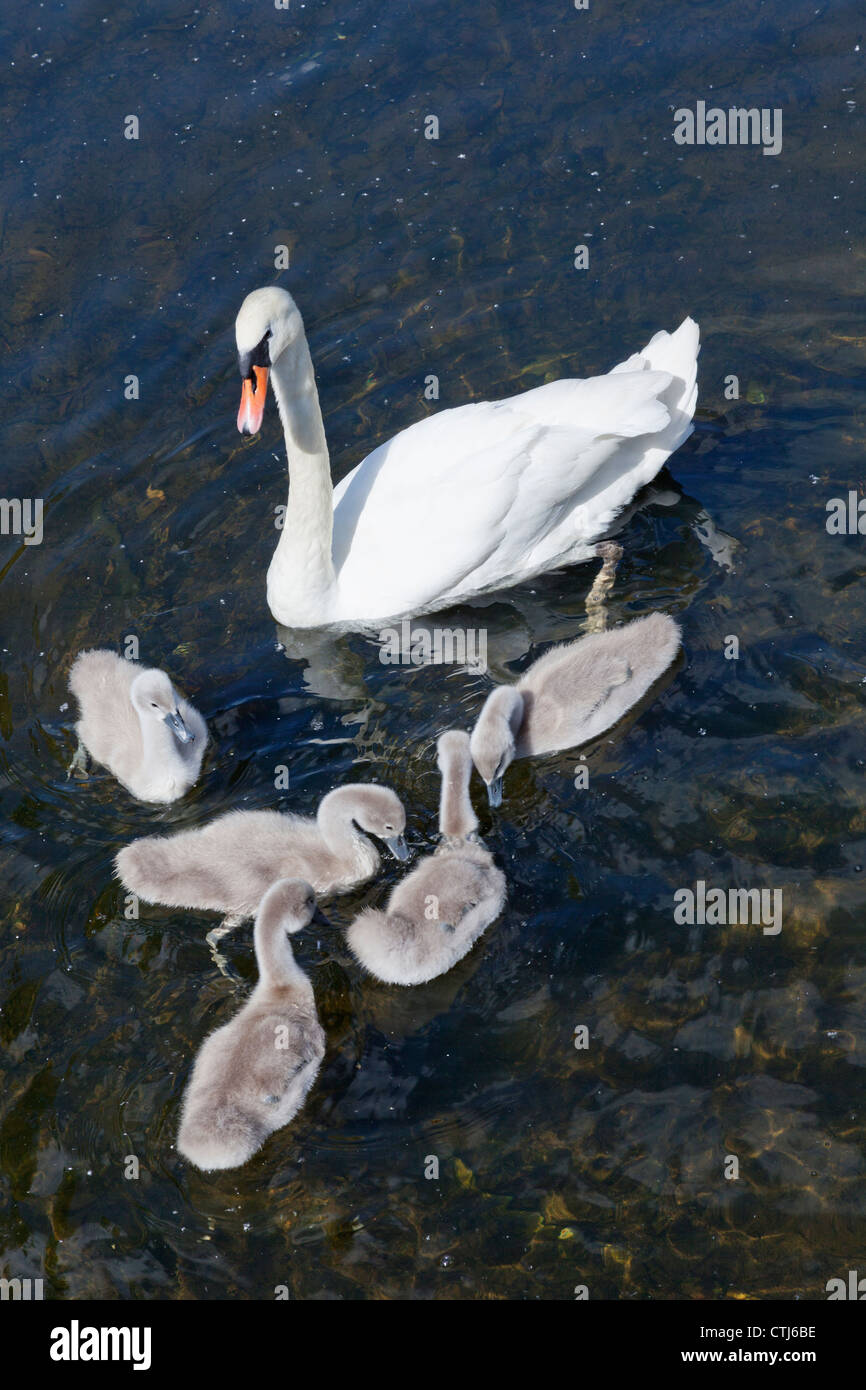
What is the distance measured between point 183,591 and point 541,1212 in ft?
13.8

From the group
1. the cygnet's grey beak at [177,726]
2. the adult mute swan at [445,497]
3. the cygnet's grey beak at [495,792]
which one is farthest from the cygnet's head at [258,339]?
the cygnet's grey beak at [495,792]

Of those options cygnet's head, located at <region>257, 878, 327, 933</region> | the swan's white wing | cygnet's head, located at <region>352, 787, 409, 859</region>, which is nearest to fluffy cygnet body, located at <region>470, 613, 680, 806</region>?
cygnet's head, located at <region>352, 787, 409, 859</region>

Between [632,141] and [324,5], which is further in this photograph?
[324,5]

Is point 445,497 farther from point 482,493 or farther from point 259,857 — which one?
point 259,857

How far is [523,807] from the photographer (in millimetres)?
6633

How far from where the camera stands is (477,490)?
7.09m

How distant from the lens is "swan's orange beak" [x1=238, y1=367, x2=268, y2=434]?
648 cm

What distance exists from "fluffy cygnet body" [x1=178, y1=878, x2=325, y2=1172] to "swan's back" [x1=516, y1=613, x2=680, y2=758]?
1599mm

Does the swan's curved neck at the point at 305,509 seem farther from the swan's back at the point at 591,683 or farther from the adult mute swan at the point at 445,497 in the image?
the swan's back at the point at 591,683

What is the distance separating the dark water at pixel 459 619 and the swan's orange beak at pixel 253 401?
1.55 m

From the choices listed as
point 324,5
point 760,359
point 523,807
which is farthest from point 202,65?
point 523,807

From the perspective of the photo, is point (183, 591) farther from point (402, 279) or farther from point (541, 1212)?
point (541, 1212)

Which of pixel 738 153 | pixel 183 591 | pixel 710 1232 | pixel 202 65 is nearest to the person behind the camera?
pixel 710 1232

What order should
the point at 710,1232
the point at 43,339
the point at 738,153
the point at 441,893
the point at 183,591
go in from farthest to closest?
the point at 738,153
the point at 43,339
the point at 183,591
the point at 441,893
the point at 710,1232
